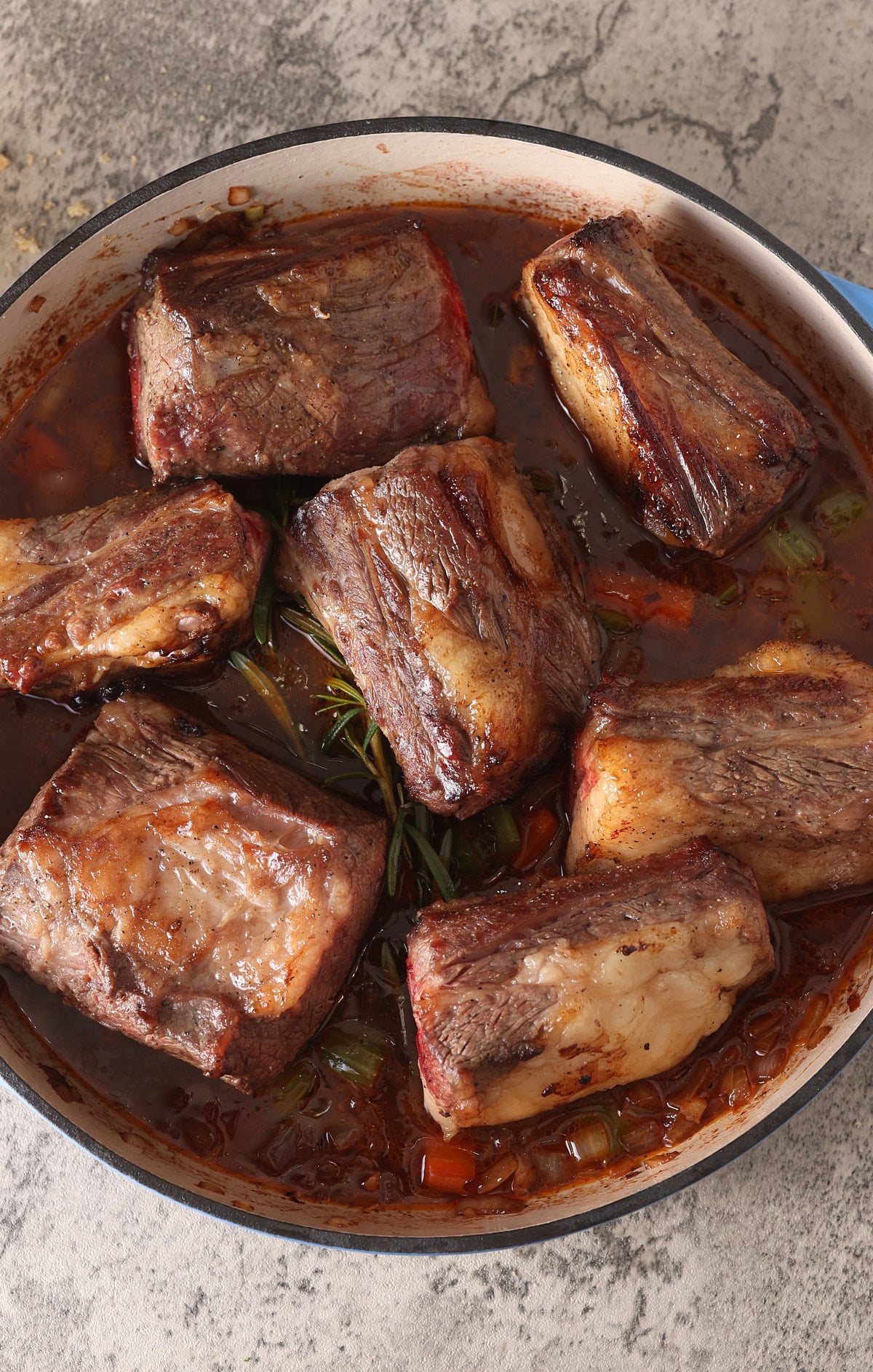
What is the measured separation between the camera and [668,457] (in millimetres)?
2861

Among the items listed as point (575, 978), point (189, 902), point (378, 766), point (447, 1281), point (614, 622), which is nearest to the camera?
point (575, 978)

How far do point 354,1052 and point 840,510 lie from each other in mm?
1954

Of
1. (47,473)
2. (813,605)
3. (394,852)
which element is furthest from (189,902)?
(813,605)

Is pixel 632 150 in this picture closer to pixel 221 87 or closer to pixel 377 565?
pixel 221 87

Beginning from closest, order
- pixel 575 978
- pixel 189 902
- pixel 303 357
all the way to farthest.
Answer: pixel 575 978, pixel 189 902, pixel 303 357

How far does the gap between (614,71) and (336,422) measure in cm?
155

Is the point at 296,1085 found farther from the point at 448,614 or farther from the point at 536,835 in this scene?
the point at 448,614

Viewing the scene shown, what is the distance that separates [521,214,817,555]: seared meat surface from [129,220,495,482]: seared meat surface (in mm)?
299

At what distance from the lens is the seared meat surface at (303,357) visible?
9.08ft

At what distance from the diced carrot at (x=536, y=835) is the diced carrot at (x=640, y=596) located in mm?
580

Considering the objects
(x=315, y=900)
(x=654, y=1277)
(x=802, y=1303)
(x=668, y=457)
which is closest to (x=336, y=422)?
(x=668, y=457)

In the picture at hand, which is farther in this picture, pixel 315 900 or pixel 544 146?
pixel 544 146

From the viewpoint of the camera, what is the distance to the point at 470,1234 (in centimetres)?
263

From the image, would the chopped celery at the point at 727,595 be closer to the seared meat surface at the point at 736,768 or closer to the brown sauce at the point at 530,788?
the brown sauce at the point at 530,788
